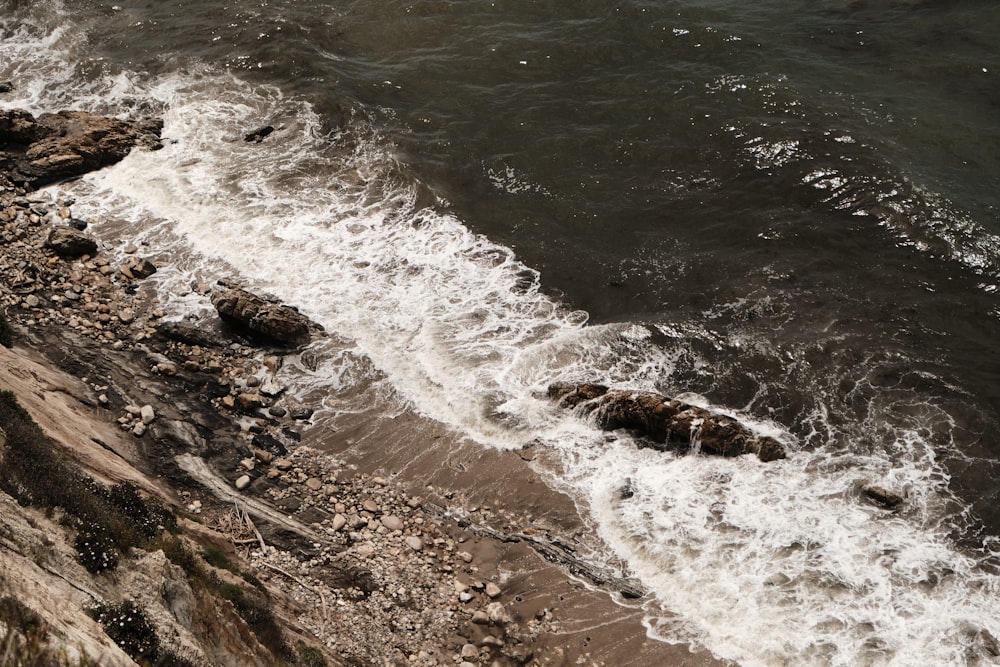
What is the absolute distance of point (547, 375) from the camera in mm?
18750

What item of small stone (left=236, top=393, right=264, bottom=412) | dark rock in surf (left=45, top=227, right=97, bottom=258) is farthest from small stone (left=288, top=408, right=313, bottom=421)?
dark rock in surf (left=45, top=227, right=97, bottom=258)

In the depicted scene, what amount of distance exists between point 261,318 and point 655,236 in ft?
36.9

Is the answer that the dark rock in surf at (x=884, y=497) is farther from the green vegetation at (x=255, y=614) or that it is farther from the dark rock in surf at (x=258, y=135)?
the dark rock in surf at (x=258, y=135)

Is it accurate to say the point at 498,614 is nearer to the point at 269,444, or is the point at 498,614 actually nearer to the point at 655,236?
the point at 269,444

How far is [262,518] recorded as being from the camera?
14875 mm

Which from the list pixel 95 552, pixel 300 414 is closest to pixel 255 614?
pixel 95 552

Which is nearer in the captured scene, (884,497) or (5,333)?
(884,497)

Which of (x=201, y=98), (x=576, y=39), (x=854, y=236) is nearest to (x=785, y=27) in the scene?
(x=576, y=39)

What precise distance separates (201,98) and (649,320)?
62.8 ft

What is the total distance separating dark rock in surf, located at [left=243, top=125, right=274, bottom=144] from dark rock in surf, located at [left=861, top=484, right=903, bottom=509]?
21.5 meters

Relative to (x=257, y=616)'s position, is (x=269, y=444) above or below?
below

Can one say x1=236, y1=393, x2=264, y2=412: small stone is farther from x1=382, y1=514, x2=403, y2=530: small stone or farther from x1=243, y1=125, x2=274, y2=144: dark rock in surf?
x1=243, y1=125, x2=274, y2=144: dark rock in surf

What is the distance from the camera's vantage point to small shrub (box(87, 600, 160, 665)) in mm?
8758

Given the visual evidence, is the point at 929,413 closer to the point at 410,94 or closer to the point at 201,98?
the point at 410,94
